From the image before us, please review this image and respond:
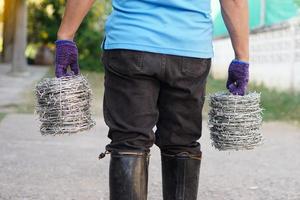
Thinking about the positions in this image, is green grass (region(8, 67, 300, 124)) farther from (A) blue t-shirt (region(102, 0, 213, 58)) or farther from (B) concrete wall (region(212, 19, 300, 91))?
(A) blue t-shirt (region(102, 0, 213, 58))

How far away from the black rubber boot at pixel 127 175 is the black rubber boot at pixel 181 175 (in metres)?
0.25

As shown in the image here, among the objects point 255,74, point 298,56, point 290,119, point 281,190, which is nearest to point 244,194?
point 281,190

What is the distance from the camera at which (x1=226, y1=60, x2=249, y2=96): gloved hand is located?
9.46ft

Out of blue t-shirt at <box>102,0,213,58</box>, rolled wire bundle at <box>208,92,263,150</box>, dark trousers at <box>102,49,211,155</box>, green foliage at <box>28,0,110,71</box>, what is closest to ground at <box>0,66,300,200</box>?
Result: rolled wire bundle at <box>208,92,263,150</box>

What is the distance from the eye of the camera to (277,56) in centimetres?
1289

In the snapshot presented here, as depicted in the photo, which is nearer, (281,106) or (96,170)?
(96,170)

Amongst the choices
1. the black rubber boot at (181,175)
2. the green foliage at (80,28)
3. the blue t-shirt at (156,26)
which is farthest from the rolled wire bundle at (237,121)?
the green foliage at (80,28)

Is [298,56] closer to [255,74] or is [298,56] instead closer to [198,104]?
[255,74]

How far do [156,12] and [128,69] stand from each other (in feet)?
0.84

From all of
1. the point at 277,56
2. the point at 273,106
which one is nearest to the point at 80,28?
the point at 277,56

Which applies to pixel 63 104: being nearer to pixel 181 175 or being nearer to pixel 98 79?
pixel 181 175

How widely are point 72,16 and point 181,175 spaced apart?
85 centimetres

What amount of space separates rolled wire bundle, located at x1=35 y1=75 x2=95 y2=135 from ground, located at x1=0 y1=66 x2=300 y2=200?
145 centimetres

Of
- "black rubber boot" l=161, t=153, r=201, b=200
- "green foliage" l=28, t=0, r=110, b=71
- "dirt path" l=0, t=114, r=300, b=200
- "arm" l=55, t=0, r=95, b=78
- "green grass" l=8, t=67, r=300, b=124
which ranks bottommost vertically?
"dirt path" l=0, t=114, r=300, b=200
